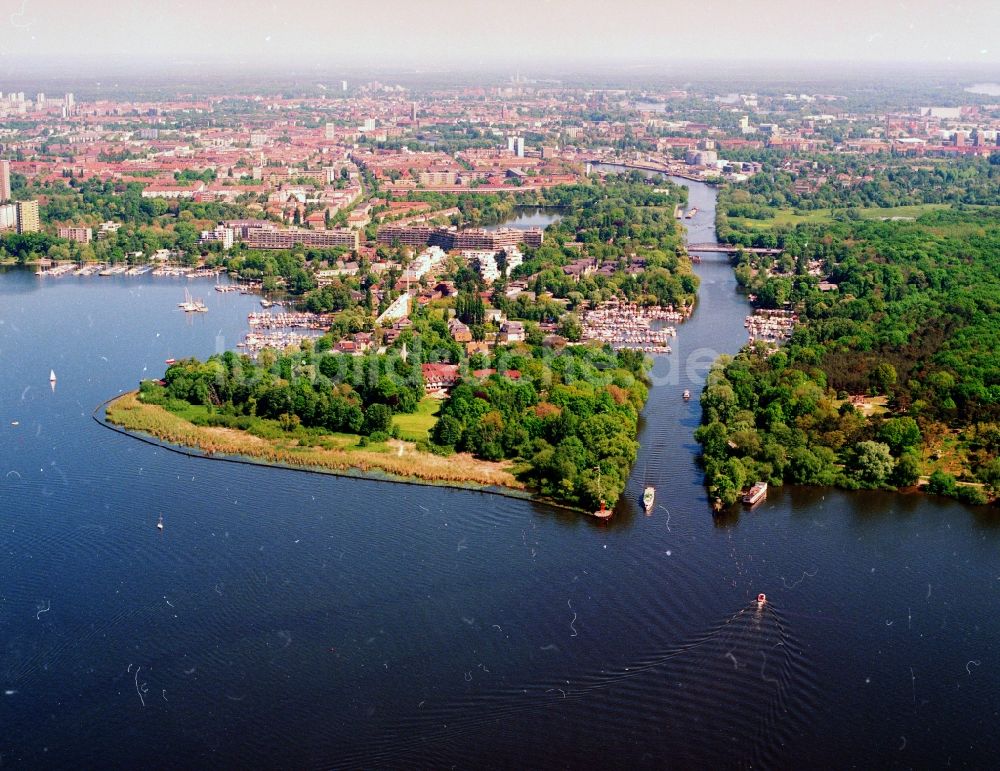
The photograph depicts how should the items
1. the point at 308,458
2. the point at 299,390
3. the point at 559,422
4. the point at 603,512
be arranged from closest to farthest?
the point at 603,512
the point at 308,458
the point at 559,422
the point at 299,390

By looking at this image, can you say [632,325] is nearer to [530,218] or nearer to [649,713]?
[649,713]

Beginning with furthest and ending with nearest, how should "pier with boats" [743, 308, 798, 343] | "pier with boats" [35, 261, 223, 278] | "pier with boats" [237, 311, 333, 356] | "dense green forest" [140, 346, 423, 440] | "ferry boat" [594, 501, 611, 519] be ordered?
"pier with boats" [35, 261, 223, 278] < "pier with boats" [743, 308, 798, 343] < "pier with boats" [237, 311, 333, 356] < "dense green forest" [140, 346, 423, 440] < "ferry boat" [594, 501, 611, 519]

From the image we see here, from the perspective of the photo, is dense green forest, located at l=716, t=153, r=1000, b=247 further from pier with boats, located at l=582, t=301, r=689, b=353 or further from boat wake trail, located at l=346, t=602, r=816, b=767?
boat wake trail, located at l=346, t=602, r=816, b=767

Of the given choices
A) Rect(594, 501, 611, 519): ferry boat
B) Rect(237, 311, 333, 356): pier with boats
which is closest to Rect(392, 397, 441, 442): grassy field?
Rect(594, 501, 611, 519): ferry boat

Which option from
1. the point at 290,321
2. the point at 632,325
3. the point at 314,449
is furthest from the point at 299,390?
the point at 632,325

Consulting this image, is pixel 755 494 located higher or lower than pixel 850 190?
lower

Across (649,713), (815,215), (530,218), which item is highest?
(815,215)

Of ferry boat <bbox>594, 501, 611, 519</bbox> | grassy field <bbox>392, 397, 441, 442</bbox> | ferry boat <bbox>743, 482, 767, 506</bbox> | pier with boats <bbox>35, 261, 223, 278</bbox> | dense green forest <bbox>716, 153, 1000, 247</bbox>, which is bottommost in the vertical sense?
ferry boat <bbox>594, 501, 611, 519</bbox>

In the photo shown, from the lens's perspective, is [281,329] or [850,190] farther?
[850,190]
